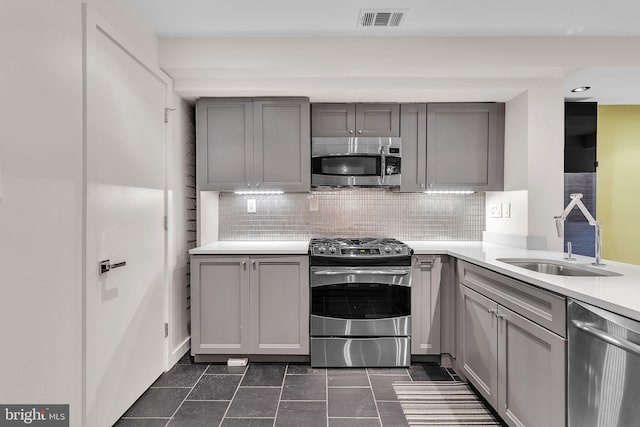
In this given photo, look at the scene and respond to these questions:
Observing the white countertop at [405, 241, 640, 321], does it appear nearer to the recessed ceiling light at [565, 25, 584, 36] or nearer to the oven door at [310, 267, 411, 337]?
the oven door at [310, 267, 411, 337]

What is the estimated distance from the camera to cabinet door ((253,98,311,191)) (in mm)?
2938

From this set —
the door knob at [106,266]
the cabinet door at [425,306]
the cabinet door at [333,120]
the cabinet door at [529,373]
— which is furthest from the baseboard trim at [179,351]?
the cabinet door at [529,373]

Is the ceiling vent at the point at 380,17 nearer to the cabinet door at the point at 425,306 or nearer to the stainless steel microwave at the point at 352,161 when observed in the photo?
the stainless steel microwave at the point at 352,161

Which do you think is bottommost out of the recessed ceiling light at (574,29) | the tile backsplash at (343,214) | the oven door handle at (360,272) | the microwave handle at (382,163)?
the oven door handle at (360,272)

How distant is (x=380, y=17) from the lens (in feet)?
7.47

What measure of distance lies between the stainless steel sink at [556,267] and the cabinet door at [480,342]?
1.15 feet

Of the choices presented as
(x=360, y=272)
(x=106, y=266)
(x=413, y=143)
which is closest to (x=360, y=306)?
(x=360, y=272)

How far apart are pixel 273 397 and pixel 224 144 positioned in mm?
2042

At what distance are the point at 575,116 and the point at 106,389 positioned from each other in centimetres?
411

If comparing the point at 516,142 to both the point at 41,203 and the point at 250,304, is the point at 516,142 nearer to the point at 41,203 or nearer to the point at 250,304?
the point at 250,304

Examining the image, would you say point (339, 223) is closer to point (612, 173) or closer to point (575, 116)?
point (575, 116)

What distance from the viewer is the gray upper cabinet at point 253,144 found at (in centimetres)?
294

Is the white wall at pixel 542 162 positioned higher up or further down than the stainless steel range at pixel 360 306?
higher up

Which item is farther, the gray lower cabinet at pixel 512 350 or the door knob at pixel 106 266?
the door knob at pixel 106 266
